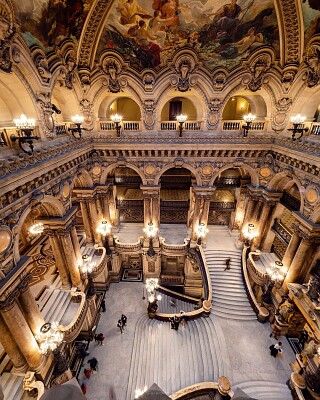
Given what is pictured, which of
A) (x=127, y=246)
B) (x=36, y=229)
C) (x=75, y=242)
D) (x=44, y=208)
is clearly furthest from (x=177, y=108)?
(x=36, y=229)

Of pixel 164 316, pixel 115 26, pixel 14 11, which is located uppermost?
pixel 115 26

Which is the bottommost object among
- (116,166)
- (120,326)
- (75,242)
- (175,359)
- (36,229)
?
(120,326)

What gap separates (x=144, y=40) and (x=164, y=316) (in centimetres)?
1544

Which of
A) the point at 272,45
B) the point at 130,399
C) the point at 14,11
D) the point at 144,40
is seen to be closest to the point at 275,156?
the point at 272,45

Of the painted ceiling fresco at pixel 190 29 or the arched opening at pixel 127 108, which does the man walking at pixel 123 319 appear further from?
the arched opening at pixel 127 108

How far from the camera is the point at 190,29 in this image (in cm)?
1057

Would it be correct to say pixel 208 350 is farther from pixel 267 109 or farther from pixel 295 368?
pixel 267 109

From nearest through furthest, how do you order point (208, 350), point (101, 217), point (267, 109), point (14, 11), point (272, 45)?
1. point (14, 11)
2. point (208, 350)
3. point (272, 45)
4. point (267, 109)
5. point (101, 217)

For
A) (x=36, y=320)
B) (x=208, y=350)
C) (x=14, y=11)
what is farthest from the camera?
(x=208, y=350)

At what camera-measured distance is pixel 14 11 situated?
23.1 feet

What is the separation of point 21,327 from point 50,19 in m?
12.0

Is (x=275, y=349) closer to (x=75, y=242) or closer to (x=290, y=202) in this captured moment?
(x=290, y=202)

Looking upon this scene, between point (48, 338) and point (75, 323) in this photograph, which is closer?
point (48, 338)

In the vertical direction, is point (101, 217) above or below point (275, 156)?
below
